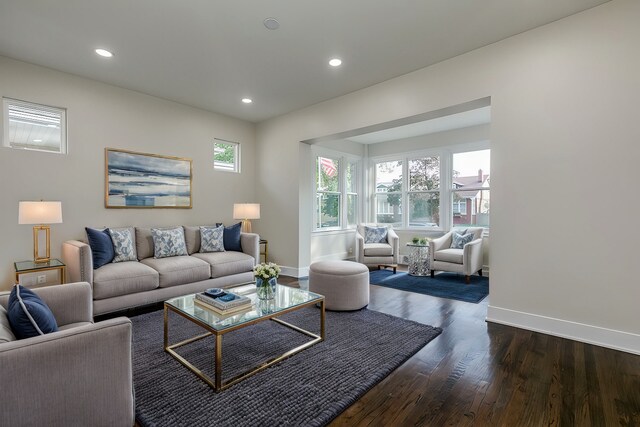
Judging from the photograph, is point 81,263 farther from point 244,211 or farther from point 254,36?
point 254,36

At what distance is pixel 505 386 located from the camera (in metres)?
2.04

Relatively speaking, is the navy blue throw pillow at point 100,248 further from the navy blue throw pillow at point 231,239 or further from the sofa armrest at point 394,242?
the sofa armrest at point 394,242

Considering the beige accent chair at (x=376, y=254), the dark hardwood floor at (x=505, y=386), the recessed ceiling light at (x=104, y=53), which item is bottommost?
the dark hardwood floor at (x=505, y=386)

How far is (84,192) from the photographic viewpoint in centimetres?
395

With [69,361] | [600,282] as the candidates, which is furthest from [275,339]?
[600,282]

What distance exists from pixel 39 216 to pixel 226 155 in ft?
9.46

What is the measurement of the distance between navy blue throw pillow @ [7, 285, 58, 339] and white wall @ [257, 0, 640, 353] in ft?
11.7

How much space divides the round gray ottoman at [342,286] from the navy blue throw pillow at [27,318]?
238 centimetres

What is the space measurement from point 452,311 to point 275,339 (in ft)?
6.71

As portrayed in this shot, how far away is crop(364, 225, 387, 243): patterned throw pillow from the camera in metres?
6.15

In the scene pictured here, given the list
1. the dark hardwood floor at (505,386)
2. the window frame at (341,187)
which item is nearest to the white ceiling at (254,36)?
the window frame at (341,187)

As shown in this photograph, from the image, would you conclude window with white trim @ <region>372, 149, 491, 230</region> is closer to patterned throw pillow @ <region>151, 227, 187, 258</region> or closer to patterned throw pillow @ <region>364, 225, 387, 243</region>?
patterned throw pillow @ <region>364, 225, 387, 243</region>

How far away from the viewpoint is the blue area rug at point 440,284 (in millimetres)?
4199

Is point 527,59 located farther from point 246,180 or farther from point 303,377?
point 246,180
